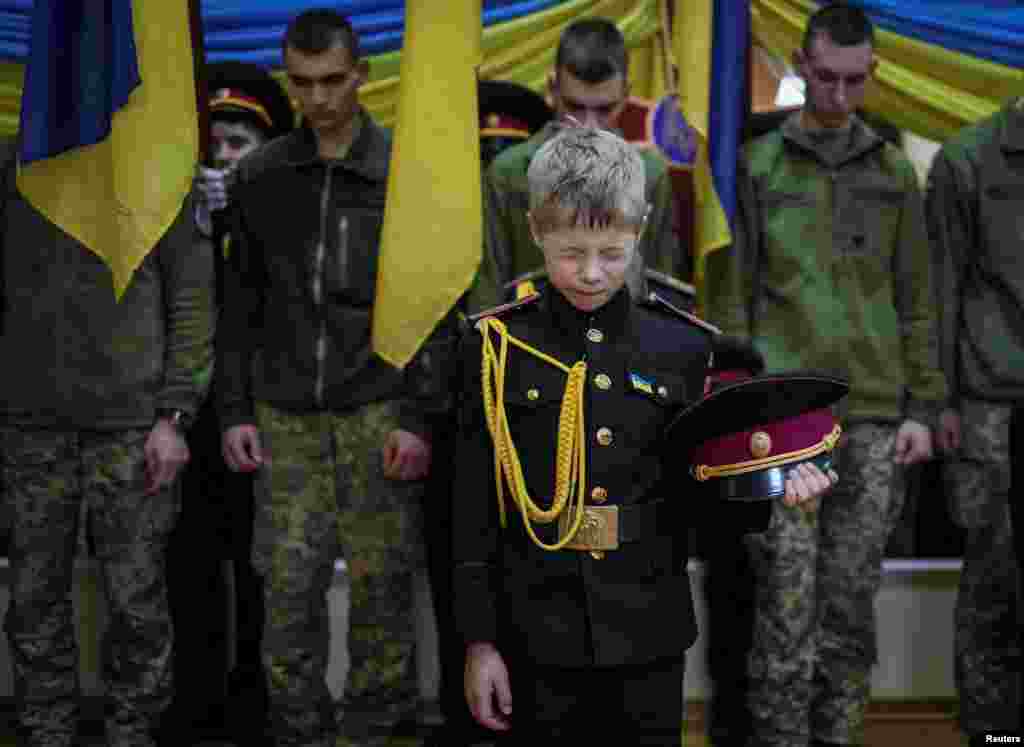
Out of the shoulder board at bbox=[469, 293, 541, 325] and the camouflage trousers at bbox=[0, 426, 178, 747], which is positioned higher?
the shoulder board at bbox=[469, 293, 541, 325]

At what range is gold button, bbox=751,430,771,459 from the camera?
192 centimetres

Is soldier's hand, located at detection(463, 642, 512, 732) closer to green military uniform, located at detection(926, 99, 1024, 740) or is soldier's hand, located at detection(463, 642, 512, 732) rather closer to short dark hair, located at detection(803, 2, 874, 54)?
green military uniform, located at detection(926, 99, 1024, 740)

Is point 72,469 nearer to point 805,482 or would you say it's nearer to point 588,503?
point 588,503

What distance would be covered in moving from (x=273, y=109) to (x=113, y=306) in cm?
96

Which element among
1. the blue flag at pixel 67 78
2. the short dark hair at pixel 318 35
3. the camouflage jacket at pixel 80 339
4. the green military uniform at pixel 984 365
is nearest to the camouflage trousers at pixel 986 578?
the green military uniform at pixel 984 365

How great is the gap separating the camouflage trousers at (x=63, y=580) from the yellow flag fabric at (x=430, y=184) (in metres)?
0.74

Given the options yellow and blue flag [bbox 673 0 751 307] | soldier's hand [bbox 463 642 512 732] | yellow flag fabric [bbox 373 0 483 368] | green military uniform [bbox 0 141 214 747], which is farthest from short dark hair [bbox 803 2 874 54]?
soldier's hand [bbox 463 642 512 732]

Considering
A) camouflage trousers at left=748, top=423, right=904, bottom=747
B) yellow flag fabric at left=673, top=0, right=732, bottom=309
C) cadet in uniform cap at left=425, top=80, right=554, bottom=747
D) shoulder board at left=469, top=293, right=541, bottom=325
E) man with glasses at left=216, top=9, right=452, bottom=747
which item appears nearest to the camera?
shoulder board at left=469, top=293, right=541, bottom=325

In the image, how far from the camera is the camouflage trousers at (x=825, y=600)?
312 cm

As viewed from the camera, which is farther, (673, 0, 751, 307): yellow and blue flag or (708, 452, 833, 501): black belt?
(673, 0, 751, 307): yellow and blue flag

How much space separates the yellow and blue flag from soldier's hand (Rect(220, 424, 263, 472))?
1.18 metres

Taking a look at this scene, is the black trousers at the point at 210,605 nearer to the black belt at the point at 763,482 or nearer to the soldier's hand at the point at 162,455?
the soldier's hand at the point at 162,455

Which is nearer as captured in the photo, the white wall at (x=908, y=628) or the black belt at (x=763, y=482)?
the black belt at (x=763, y=482)

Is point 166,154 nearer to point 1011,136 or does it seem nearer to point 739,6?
point 739,6
